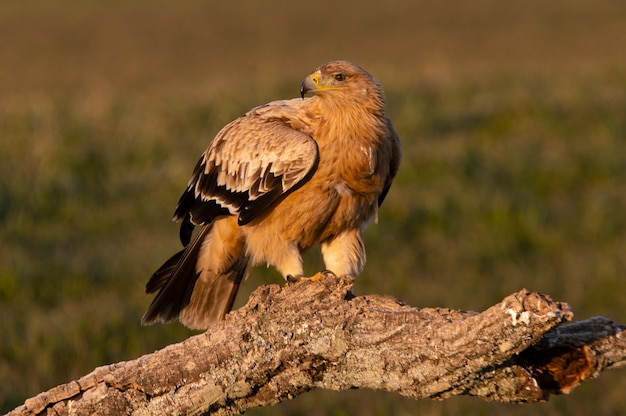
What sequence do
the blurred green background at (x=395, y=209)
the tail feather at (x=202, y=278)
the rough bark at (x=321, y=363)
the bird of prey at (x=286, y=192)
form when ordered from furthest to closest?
1. the blurred green background at (x=395, y=209)
2. the tail feather at (x=202, y=278)
3. the bird of prey at (x=286, y=192)
4. the rough bark at (x=321, y=363)

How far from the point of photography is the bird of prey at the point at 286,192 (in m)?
5.28

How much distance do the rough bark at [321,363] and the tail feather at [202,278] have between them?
5.08ft

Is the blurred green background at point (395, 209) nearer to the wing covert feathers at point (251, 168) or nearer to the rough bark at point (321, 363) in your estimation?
the wing covert feathers at point (251, 168)

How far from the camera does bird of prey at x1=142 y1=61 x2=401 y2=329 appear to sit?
528 centimetres

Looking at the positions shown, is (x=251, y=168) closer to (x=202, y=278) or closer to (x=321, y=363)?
(x=202, y=278)

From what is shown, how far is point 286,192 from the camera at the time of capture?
538 centimetres

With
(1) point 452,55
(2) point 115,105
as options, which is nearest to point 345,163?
(2) point 115,105

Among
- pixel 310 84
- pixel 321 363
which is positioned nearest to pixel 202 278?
pixel 310 84

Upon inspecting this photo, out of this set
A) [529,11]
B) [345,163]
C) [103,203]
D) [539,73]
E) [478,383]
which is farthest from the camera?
[529,11]

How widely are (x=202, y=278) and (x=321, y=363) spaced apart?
73.5 inches

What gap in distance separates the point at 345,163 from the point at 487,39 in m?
27.1

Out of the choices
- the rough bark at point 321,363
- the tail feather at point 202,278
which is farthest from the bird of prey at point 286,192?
the rough bark at point 321,363

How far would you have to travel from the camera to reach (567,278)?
355 inches

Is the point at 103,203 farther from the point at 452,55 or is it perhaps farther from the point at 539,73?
the point at 452,55
